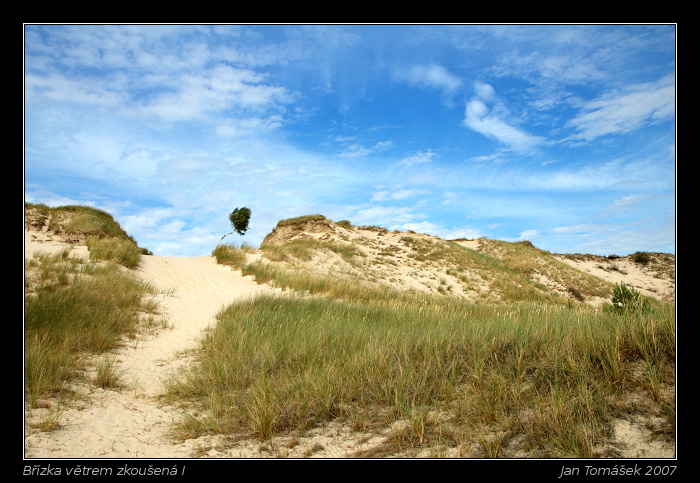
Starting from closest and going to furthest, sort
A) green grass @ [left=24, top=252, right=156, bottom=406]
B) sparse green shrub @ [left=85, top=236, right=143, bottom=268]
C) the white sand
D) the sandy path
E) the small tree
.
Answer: the white sand, the sandy path, green grass @ [left=24, top=252, right=156, bottom=406], sparse green shrub @ [left=85, top=236, right=143, bottom=268], the small tree

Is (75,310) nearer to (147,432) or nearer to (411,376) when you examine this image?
(147,432)

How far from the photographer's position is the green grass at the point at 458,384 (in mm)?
3381

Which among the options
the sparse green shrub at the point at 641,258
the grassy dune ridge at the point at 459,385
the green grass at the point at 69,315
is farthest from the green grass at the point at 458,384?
the sparse green shrub at the point at 641,258

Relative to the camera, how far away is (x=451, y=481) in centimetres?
280

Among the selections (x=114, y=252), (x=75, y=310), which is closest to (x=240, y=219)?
(x=114, y=252)

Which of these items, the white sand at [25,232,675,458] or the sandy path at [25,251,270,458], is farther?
the sandy path at [25,251,270,458]

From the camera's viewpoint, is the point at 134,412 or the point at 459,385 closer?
the point at 459,385

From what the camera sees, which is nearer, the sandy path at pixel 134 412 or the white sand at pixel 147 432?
the white sand at pixel 147 432

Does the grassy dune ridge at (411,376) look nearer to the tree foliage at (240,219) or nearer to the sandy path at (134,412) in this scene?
the sandy path at (134,412)

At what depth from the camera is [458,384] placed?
Result: 14.4ft

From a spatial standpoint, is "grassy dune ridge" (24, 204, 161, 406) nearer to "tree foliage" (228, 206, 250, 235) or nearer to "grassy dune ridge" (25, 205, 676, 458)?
"grassy dune ridge" (25, 205, 676, 458)

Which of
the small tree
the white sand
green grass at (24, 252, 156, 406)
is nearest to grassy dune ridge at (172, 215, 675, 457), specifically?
the white sand

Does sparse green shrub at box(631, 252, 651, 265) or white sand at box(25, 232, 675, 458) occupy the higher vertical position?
sparse green shrub at box(631, 252, 651, 265)

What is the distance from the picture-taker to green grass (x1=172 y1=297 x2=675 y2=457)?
3381 mm
